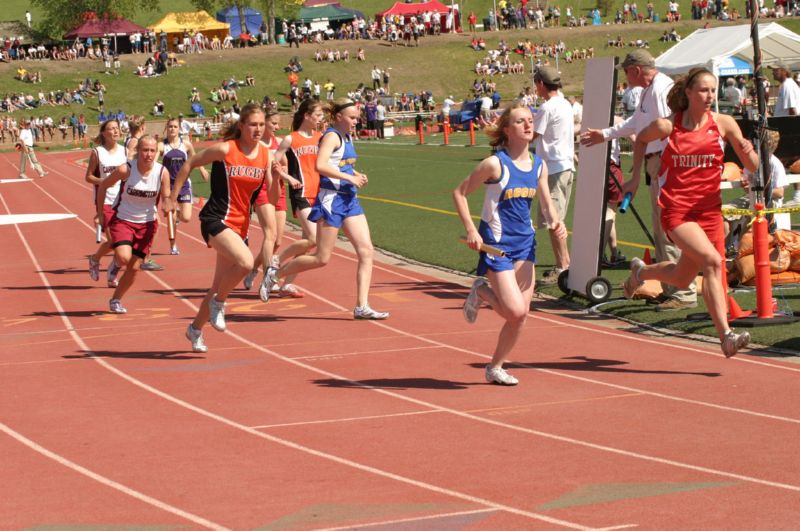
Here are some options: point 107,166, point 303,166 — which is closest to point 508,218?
point 303,166

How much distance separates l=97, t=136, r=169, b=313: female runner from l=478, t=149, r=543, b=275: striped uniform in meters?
5.76

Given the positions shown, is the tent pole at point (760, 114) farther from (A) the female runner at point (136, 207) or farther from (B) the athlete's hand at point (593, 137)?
(A) the female runner at point (136, 207)

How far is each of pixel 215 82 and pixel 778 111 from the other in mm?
54857

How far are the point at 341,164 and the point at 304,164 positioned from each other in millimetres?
1403

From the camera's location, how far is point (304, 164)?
1412 cm

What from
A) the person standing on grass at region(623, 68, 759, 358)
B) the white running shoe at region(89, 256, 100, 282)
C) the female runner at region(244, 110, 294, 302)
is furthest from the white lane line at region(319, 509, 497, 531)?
the white running shoe at region(89, 256, 100, 282)

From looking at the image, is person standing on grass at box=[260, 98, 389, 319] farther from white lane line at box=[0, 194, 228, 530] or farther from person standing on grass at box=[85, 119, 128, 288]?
white lane line at box=[0, 194, 228, 530]

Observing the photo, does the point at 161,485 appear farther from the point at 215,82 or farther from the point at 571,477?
the point at 215,82

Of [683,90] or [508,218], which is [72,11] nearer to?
[683,90]

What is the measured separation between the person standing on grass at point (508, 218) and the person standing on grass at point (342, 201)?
3.38 meters

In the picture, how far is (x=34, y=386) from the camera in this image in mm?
10258

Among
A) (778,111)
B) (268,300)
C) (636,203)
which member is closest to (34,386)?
(268,300)

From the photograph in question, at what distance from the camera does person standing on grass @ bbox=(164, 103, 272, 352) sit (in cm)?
1121

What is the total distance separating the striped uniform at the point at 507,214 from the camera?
9.14 m
